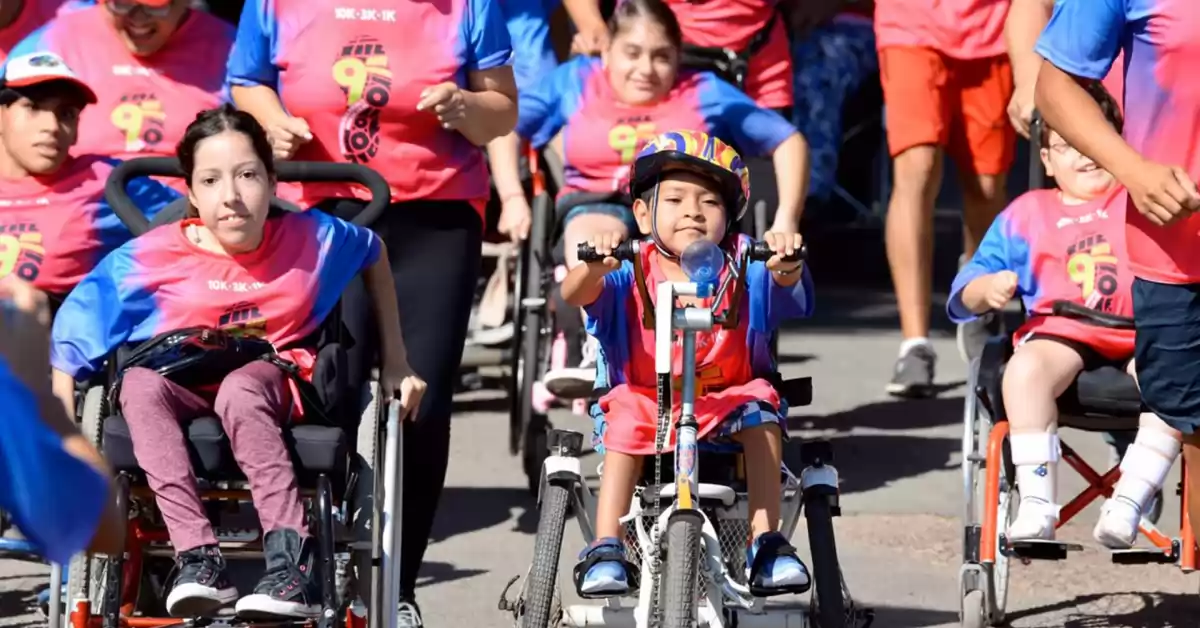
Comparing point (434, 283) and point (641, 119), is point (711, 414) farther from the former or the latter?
point (641, 119)

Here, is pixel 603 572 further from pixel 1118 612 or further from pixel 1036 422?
pixel 1118 612

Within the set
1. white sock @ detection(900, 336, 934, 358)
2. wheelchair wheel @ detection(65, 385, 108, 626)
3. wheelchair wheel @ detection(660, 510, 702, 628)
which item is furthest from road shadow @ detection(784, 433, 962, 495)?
wheelchair wheel @ detection(65, 385, 108, 626)

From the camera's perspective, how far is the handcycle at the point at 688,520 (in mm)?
5082

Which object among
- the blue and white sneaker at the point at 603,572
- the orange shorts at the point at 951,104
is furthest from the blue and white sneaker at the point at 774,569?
the orange shorts at the point at 951,104

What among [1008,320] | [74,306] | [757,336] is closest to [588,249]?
[757,336]

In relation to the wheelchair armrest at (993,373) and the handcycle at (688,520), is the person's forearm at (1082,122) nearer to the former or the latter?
the handcycle at (688,520)

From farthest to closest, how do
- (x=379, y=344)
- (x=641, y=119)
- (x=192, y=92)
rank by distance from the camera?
(x=641, y=119) → (x=192, y=92) → (x=379, y=344)

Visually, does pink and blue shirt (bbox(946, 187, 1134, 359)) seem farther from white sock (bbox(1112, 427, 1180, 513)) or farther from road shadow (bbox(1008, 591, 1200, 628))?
road shadow (bbox(1008, 591, 1200, 628))

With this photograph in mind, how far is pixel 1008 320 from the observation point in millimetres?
12594

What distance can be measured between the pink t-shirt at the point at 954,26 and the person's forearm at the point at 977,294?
2.75 meters

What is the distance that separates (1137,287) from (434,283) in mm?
2072

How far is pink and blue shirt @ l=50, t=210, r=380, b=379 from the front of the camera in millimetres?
5816

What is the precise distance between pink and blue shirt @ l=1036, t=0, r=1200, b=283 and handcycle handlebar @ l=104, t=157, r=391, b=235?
191 cm

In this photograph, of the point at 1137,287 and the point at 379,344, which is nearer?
the point at 1137,287
